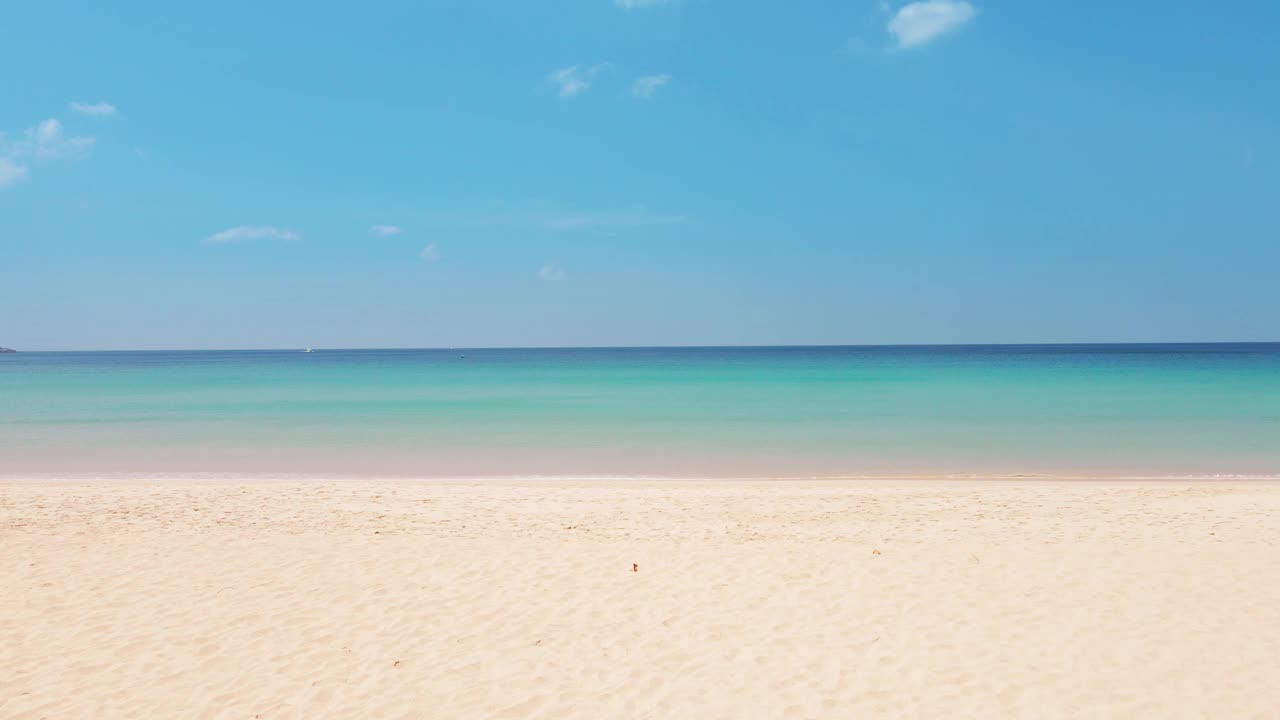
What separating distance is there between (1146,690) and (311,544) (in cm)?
876

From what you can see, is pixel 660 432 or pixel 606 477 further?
pixel 660 432

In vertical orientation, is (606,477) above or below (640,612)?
below

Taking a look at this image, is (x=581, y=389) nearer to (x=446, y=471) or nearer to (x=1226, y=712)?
(x=446, y=471)

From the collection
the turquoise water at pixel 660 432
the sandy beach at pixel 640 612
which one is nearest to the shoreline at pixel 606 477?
the turquoise water at pixel 660 432

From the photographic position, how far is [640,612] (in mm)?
7352

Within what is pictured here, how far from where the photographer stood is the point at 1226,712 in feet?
17.4

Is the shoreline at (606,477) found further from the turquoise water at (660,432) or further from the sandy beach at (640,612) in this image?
the sandy beach at (640,612)

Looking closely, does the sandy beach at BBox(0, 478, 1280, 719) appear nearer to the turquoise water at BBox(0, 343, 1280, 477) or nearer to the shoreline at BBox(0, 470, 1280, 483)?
the shoreline at BBox(0, 470, 1280, 483)

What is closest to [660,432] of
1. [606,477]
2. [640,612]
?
[606,477]

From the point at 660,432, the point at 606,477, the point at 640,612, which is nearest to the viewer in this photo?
the point at 640,612

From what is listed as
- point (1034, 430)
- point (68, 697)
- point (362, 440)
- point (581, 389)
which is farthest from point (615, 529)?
point (581, 389)

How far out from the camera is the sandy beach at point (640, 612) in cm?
566

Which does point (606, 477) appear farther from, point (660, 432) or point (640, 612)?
point (640, 612)

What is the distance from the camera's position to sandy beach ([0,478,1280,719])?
223 inches
